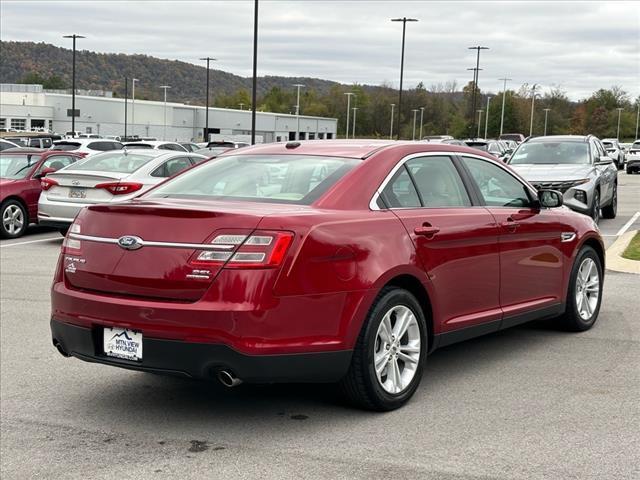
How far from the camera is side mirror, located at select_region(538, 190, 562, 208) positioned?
265 inches

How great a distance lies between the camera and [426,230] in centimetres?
542

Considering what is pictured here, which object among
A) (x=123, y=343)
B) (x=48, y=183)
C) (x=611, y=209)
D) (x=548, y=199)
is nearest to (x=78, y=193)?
(x=48, y=183)

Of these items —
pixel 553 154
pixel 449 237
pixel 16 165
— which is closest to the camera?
pixel 449 237

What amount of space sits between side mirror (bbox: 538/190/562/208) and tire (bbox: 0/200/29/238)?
1121cm

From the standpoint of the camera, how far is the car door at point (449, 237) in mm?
5426

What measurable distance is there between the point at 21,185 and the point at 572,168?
10209 millimetres

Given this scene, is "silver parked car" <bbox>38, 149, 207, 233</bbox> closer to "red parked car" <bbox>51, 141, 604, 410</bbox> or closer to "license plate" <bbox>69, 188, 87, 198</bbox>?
"license plate" <bbox>69, 188, 87, 198</bbox>

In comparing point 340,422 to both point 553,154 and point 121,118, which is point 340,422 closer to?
point 553,154

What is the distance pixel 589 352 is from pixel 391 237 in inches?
93.7

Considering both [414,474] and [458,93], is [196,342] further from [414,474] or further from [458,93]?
[458,93]

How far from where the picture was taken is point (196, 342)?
177 inches

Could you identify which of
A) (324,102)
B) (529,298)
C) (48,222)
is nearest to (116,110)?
(324,102)

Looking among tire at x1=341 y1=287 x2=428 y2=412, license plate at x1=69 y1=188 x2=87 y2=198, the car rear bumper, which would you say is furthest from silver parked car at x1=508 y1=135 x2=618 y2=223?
the car rear bumper

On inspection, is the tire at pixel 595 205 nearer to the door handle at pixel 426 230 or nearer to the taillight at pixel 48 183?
the taillight at pixel 48 183
